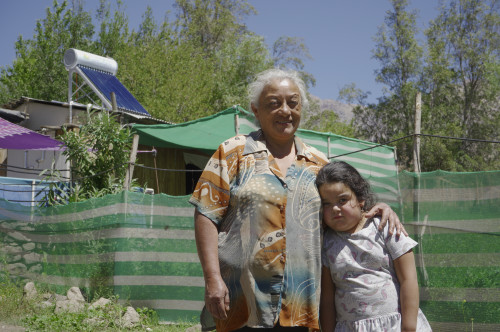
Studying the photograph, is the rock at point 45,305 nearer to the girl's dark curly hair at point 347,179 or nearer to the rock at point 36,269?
the rock at point 36,269

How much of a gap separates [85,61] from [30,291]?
10456mm

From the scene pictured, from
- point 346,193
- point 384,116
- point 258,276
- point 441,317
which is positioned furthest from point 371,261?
point 384,116

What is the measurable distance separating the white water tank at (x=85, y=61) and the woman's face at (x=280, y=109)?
46.0 ft

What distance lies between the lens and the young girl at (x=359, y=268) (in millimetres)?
2342

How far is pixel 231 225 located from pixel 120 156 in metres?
6.54

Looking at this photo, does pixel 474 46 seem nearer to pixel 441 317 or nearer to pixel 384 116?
pixel 384 116

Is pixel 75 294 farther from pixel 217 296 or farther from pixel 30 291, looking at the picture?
pixel 217 296

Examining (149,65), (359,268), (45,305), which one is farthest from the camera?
(149,65)

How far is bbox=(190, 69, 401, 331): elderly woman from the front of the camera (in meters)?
2.28

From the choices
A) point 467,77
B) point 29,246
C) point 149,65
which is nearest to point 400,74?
point 467,77

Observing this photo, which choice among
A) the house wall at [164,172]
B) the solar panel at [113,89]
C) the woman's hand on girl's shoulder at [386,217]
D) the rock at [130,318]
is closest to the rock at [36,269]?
the rock at [130,318]

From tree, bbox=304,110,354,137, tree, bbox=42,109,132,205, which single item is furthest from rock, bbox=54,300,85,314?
tree, bbox=304,110,354,137

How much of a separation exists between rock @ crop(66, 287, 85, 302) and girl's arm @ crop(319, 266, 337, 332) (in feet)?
14.4

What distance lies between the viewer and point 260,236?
2.29 m
